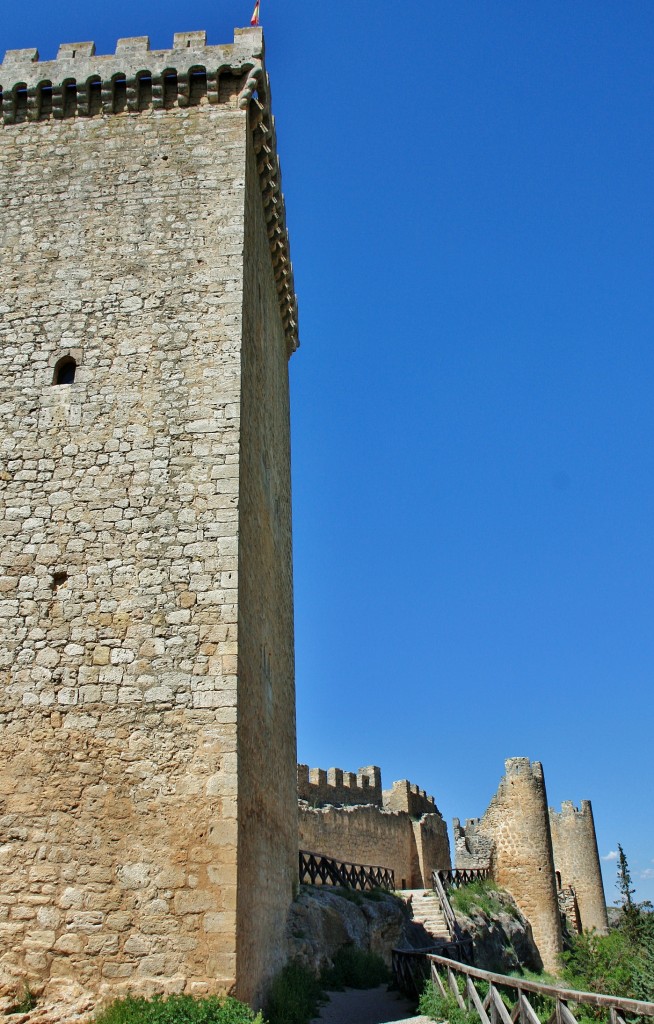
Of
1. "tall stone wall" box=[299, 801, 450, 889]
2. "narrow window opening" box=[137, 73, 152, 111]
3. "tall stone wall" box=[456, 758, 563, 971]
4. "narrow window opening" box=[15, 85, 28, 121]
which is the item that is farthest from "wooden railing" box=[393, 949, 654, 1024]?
"tall stone wall" box=[456, 758, 563, 971]

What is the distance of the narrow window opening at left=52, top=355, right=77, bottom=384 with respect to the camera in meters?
10.4

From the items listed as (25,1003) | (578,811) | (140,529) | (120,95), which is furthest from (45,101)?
(578,811)

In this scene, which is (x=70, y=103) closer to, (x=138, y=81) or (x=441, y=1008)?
(x=138, y=81)

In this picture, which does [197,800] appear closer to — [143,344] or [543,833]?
[143,344]

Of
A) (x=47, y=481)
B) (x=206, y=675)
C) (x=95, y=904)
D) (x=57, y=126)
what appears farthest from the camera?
(x=57, y=126)

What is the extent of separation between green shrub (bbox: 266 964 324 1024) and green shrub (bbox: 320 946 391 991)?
3.09 feet

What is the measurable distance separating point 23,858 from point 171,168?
849cm

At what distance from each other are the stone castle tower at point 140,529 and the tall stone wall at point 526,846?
59.2 feet

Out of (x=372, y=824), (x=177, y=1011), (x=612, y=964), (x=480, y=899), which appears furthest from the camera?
(x=372, y=824)

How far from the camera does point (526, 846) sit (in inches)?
1133

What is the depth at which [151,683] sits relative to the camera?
8734 mm

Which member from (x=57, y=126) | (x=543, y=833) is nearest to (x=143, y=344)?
(x=57, y=126)

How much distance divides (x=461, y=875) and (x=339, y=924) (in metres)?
13.0

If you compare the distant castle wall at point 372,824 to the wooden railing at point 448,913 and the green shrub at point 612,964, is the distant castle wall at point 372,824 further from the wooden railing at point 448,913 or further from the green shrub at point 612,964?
the green shrub at point 612,964
